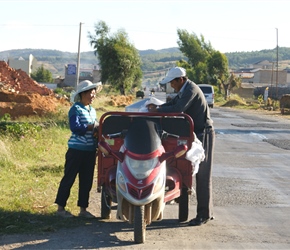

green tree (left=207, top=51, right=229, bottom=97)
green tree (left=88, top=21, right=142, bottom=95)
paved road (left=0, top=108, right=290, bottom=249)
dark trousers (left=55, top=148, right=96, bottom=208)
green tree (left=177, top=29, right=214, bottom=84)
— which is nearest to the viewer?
paved road (left=0, top=108, right=290, bottom=249)

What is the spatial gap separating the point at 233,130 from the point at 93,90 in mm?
19257

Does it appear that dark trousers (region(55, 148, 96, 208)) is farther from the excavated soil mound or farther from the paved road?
the excavated soil mound

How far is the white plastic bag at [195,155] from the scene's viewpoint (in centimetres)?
875

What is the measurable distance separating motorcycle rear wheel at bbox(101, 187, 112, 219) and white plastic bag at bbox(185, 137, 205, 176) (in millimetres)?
1144

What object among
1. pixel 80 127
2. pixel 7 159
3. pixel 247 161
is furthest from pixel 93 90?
pixel 247 161

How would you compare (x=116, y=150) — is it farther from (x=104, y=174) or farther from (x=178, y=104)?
(x=178, y=104)

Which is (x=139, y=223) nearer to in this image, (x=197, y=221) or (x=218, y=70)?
(x=197, y=221)

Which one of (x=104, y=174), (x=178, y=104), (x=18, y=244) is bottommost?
(x=18, y=244)

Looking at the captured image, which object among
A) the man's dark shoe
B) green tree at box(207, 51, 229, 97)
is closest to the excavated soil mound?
the man's dark shoe

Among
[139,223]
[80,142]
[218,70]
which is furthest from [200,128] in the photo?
[218,70]

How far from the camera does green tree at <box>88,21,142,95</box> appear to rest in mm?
64562

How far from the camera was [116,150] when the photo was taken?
28.9 feet

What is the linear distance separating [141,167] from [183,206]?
146 centimetres

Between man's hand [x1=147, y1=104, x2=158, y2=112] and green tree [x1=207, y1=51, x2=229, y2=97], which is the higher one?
green tree [x1=207, y1=51, x2=229, y2=97]
